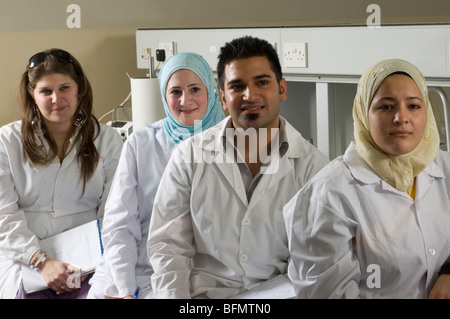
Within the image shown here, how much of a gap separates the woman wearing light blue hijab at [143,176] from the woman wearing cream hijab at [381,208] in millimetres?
592

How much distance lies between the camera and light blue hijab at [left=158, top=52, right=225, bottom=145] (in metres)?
1.73

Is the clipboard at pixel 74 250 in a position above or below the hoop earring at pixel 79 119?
below

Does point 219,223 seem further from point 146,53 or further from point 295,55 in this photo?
point 146,53

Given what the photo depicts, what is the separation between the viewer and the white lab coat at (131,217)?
5.36ft

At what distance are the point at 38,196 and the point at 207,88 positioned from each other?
644 mm

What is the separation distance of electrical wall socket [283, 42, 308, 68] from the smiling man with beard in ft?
4.51

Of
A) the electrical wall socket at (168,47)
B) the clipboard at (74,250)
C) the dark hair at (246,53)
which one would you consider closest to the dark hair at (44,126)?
the clipboard at (74,250)

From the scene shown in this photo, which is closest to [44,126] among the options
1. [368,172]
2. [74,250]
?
[74,250]

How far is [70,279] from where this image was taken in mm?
1794

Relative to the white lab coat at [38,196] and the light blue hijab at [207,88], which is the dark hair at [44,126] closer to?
the white lab coat at [38,196]

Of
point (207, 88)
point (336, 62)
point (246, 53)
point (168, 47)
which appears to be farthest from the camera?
point (168, 47)

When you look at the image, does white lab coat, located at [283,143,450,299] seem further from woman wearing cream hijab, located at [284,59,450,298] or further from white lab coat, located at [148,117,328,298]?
white lab coat, located at [148,117,328,298]

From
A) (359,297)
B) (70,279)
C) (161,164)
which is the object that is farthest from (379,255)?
(70,279)

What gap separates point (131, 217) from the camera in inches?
66.3
